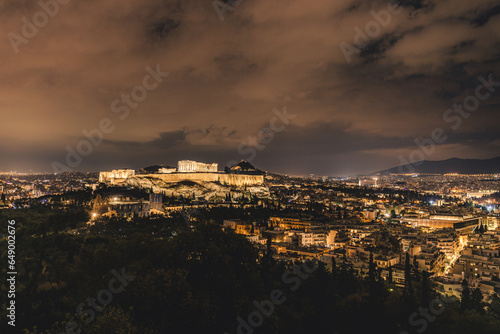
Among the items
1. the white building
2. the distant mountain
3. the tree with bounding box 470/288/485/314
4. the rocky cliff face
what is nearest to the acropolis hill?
the white building

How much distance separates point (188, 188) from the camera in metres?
39.7

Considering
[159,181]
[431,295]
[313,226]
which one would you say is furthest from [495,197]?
[431,295]

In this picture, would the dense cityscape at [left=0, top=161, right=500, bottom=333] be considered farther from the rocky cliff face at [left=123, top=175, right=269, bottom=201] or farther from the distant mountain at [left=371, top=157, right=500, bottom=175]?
the distant mountain at [left=371, top=157, right=500, bottom=175]

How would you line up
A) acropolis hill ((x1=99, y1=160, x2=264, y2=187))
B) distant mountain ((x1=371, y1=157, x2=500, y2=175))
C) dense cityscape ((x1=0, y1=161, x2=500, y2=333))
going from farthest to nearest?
distant mountain ((x1=371, y1=157, x2=500, y2=175)) < acropolis hill ((x1=99, y1=160, x2=264, y2=187)) < dense cityscape ((x1=0, y1=161, x2=500, y2=333))

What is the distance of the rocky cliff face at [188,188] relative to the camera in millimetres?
37844

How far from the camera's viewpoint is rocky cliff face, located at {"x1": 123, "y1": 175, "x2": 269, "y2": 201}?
37844 millimetres

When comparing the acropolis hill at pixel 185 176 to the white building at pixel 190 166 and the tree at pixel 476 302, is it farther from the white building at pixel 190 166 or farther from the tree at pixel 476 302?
the tree at pixel 476 302

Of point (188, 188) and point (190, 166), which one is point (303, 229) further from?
point (190, 166)

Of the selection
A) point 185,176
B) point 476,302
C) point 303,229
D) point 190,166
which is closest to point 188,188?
point 185,176

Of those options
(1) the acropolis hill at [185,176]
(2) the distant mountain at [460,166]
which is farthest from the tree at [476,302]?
(2) the distant mountain at [460,166]

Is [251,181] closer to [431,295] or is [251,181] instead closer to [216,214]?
[216,214]

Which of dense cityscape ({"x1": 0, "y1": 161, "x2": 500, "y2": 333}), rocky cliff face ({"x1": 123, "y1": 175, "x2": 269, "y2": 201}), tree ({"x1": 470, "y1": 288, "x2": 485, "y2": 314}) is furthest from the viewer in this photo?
rocky cliff face ({"x1": 123, "y1": 175, "x2": 269, "y2": 201})

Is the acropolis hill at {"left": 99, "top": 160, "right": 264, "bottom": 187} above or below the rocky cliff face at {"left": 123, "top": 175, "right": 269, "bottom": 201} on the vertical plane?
above

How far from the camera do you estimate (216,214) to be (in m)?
27.4
